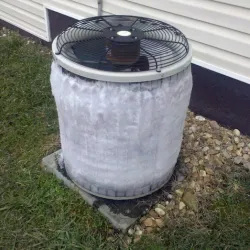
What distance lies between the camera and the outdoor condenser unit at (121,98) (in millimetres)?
1924

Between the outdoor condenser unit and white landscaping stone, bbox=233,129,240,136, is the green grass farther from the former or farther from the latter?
white landscaping stone, bbox=233,129,240,136

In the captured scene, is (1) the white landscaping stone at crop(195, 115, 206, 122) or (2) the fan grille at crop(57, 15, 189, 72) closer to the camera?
(2) the fan grille at crop(57, 15, 189, 72)

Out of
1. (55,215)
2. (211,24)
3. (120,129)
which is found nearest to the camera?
(120,129)

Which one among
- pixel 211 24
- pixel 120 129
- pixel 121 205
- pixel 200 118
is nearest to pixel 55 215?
pixel 121 205

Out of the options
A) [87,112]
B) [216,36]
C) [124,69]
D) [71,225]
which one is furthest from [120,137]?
[216,36]

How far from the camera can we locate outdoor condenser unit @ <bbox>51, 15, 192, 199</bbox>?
75.7 inches

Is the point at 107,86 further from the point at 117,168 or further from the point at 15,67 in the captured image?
the point at 15,67

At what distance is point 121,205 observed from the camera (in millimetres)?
2574

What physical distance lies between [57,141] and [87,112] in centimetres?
134

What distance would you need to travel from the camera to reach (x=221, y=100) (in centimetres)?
349

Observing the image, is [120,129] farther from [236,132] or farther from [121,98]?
[236,132]

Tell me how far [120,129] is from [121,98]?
227mm

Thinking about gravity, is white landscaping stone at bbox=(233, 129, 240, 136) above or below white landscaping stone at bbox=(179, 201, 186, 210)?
below

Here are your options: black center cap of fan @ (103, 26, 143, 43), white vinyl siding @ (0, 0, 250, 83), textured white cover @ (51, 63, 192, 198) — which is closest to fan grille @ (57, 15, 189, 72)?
black center cap of fan @ (103, 26, 143, 43)
